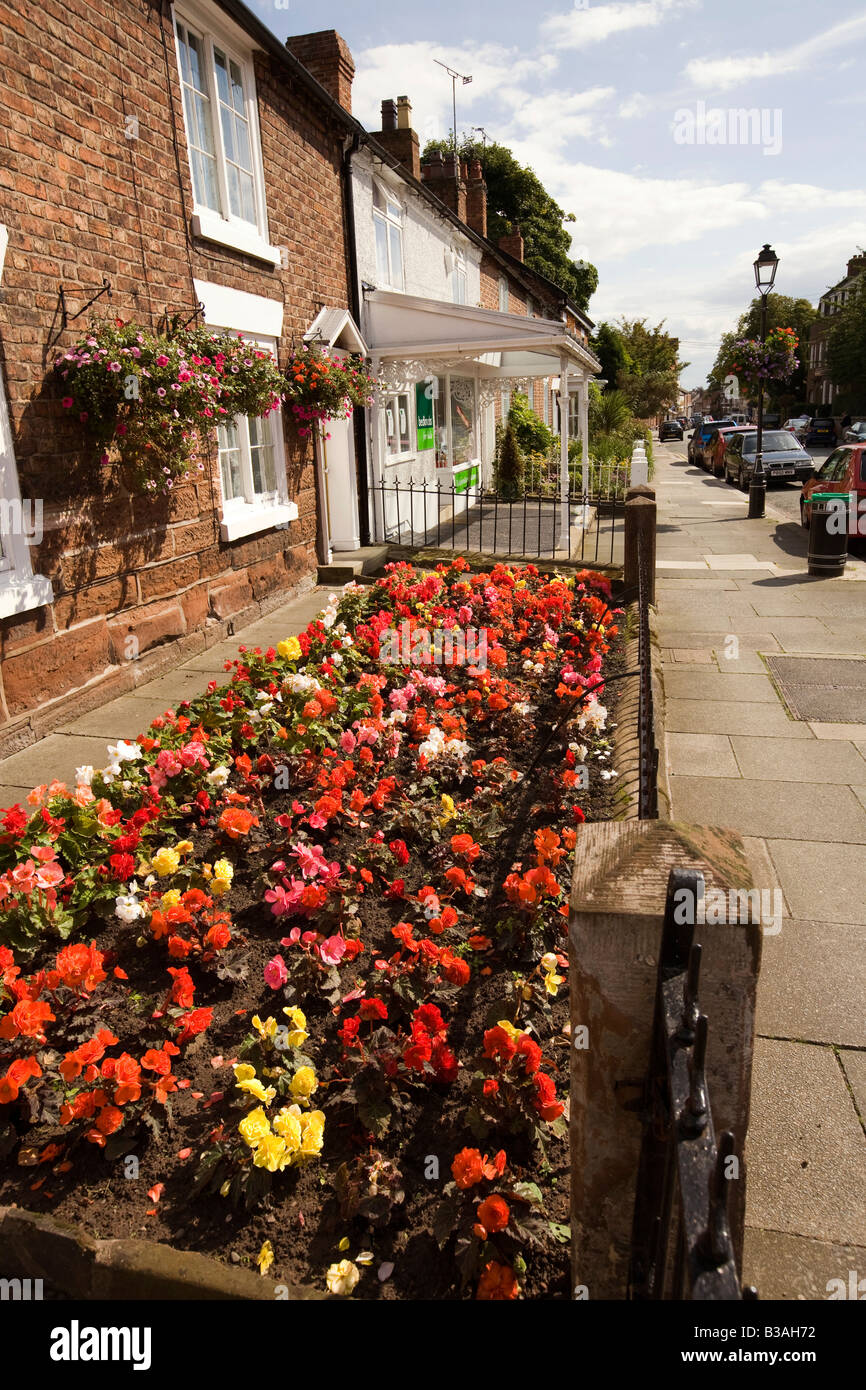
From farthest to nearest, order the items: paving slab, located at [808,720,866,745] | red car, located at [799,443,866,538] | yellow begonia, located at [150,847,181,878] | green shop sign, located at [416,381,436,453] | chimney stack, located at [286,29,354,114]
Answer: green shop sign, located at [416,381,436,453] < red car, located at [799,443,866,538] < chimney stack, located at [286,29,354,114] < paving slab, located at [808,720,866,745] < yellow begonia, located at [150,847,181,878]

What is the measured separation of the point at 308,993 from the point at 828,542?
10.7m

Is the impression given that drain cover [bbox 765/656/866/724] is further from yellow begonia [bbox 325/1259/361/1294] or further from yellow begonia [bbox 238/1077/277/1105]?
yellow begonia [bbox 325/1259/361/1294]

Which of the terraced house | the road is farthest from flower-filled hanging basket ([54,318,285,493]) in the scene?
the road

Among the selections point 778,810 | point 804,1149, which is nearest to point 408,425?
point 778,810

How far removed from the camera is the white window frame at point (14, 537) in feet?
17.2

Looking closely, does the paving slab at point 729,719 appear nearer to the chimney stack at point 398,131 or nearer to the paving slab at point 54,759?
the paving slab at point 54,759

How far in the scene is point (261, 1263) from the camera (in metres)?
2.20

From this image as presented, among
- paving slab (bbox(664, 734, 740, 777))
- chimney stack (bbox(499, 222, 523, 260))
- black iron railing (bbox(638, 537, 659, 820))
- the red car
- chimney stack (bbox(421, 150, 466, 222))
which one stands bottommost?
paving slab (bbox(664, 734, 740, 777))

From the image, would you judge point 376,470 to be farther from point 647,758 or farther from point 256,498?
point 647,758

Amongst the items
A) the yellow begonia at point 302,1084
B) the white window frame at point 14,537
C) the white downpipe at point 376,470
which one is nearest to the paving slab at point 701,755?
the yellow begonia at point 302,1084

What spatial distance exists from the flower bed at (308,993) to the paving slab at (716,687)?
7.33ft

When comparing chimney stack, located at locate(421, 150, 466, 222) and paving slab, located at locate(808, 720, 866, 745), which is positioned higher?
chimney stack, located at locate(421, 150, 466, 222)

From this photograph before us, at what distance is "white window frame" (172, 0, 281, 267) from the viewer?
736 centimetres

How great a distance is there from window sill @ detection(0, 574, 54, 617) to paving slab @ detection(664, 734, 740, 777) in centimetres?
425
